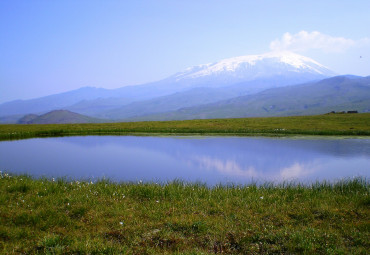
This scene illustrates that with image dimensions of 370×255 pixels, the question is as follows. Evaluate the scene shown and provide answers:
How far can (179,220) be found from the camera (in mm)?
10633

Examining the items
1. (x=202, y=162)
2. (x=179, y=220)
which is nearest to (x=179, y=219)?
(x=179, y=220)

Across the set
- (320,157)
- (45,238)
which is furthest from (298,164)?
(45,238)

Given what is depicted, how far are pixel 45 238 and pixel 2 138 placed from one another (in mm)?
41846

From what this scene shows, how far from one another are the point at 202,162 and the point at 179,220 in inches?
569

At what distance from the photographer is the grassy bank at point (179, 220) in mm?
9031

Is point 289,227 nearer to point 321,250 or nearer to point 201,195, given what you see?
point 321,250

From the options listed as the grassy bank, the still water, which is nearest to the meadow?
the grassy bank

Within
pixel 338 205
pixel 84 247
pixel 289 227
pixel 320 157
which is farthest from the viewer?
pixel 320 157

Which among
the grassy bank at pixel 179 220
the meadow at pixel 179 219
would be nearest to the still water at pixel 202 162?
the meadow at pixel 179 219

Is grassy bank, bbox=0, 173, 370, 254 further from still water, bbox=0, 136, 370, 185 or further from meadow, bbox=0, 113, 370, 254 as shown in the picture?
still water, bbox=0, 136, 370, 185

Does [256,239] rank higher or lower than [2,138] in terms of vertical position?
lower

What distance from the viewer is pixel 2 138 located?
44719 millimetres

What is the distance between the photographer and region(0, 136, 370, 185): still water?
65.8ft

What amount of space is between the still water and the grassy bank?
4744mm
